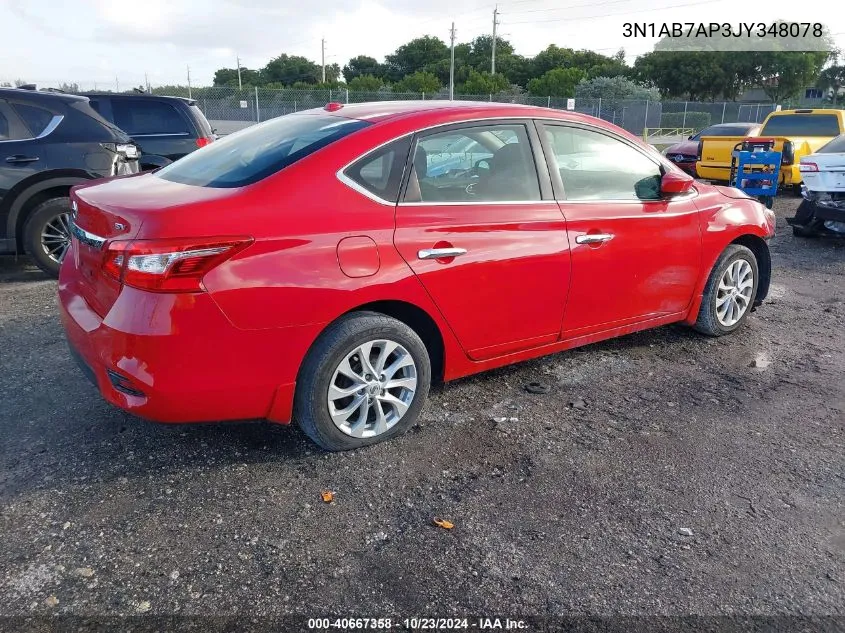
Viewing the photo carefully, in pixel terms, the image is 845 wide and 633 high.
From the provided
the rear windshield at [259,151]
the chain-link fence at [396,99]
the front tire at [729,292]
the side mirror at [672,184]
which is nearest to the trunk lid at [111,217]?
the rear windshield at [259,151]

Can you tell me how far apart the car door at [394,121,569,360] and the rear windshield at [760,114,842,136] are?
12228mm

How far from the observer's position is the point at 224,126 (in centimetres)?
2609

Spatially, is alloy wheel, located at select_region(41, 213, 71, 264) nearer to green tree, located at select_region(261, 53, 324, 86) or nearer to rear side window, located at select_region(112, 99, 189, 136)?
rear side window, located at select_region(112, 99, 189, 136)

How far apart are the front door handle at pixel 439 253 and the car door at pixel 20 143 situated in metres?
4.79

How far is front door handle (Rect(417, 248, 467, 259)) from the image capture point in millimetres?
3244

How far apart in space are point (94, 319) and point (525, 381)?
2.46m

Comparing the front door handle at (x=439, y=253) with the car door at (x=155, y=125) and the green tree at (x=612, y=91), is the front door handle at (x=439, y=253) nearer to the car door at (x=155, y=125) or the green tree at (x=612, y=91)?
the car door at (x=155, y=125)

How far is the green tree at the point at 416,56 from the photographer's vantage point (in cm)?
7200

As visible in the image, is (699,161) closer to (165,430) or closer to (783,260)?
(783,260)

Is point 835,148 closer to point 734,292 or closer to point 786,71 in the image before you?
point 734,292

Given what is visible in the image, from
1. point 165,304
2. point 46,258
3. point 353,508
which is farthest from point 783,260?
point 46,258

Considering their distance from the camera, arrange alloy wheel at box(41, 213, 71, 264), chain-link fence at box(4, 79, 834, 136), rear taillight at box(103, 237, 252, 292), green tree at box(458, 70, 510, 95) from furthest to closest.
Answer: green tree at box(458, 70, 510, 95)
chain-link fence at box(4, 79, 834, 136)
alloy wheel at box(41, 213, 71, 264)
rear taillight at box(103, 237, 252, 292)

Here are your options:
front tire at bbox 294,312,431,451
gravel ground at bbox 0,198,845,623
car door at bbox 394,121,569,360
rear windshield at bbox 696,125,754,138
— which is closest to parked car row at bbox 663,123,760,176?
rear windshield at bbox 696,125,754,138

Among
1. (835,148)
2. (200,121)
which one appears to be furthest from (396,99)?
(835,148)
